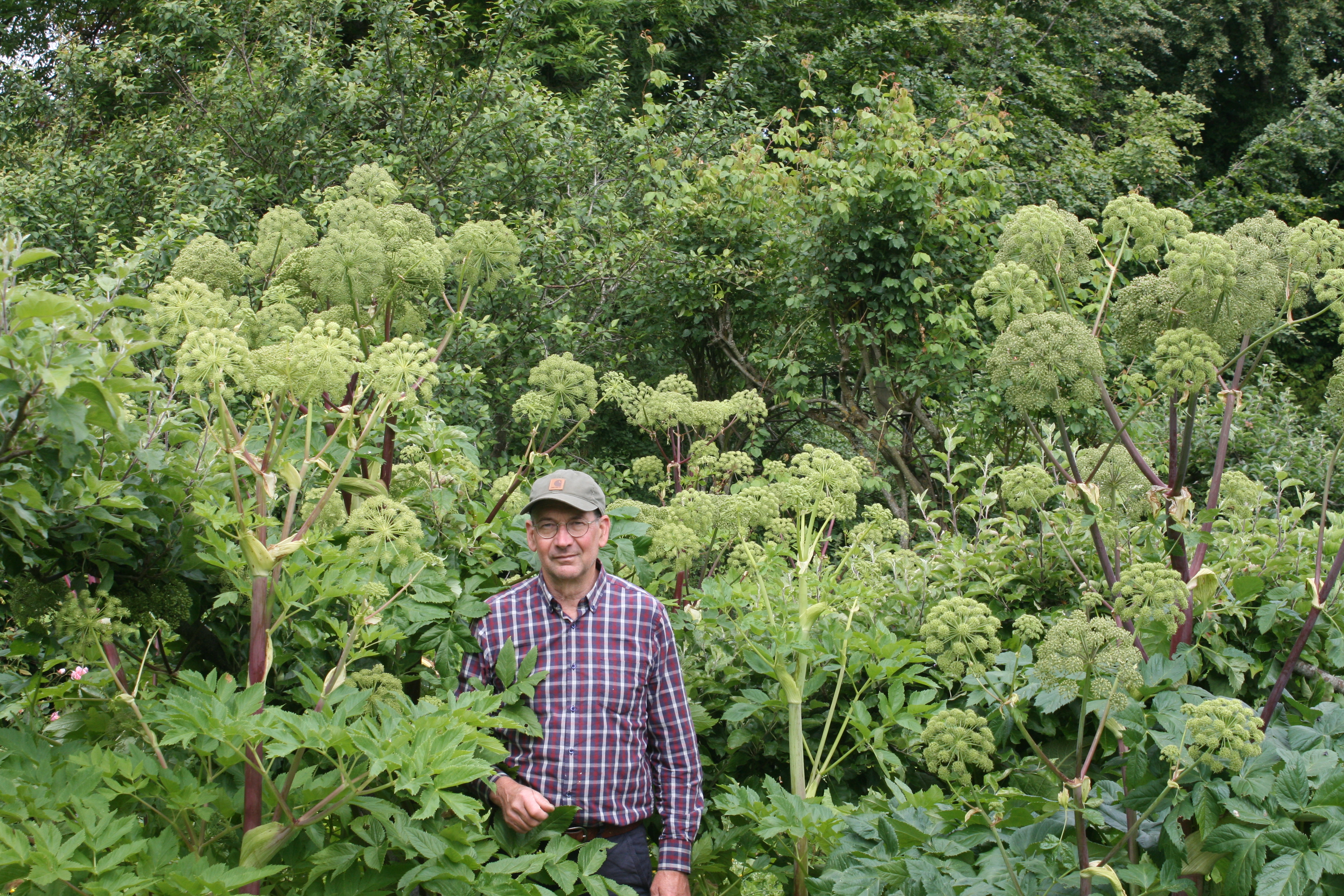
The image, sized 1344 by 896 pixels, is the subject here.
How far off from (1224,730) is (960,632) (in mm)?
537

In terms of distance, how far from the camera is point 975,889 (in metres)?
2.39

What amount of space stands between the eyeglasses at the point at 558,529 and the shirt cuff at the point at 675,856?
946mm

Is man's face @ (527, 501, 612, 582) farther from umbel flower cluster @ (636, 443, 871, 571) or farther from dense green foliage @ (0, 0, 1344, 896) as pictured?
umbel flower cluster @ (636, 443, 871, 571)

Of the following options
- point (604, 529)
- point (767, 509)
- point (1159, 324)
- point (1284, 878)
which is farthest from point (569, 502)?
point (1284, 878)

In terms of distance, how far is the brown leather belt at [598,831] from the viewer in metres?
2.97

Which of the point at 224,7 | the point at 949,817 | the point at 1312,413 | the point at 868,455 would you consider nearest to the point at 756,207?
the point at 868,455

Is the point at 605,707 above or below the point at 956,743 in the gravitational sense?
below

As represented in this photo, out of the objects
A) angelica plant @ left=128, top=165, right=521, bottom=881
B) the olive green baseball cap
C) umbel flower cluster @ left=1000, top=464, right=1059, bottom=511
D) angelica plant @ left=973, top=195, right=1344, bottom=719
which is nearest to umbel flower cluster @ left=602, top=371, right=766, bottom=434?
angelica plant @ left=128, top=165, right=521, bottom=881

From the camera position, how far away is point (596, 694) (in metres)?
3.03

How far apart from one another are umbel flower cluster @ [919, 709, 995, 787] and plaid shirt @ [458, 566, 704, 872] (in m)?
1.00

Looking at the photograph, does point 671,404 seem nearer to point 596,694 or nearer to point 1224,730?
point 596,694

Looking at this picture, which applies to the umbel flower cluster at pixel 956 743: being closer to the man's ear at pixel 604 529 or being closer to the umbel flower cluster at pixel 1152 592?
the umbel flower cluster at pixel 1152 592

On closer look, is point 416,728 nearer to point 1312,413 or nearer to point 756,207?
point 756,207

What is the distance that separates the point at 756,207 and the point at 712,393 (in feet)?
5.89
